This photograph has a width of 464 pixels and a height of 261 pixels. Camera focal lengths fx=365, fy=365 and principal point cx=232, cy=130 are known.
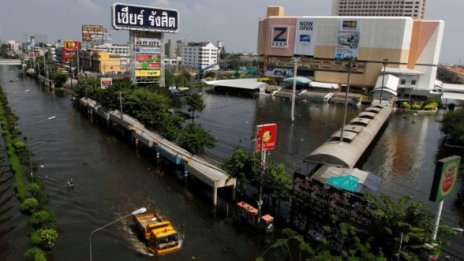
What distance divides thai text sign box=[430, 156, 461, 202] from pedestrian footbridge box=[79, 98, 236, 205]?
60.5ft

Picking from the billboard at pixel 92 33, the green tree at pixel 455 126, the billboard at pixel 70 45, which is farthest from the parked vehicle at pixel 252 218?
the billboard at pixel 92 33

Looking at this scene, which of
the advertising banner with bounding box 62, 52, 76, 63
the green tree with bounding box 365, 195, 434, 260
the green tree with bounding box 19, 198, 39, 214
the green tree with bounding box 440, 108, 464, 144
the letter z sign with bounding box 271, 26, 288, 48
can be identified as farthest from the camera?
the advertising banner with bounding box 62, 52, 76, 63

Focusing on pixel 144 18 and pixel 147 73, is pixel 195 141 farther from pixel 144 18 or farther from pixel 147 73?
pixel 144 18

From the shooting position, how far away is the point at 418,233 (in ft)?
69.8

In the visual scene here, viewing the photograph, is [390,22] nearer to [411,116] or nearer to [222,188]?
[411,116]

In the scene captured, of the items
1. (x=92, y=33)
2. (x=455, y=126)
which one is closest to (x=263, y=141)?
(x=455, y=126)

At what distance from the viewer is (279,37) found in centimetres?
13462

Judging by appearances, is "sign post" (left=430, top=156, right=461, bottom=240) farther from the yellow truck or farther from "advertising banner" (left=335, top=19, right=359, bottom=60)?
"advertising banner" (left=335, top=19, right=359, bottom=60)

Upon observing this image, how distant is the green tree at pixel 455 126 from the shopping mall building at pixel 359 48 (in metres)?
45.8

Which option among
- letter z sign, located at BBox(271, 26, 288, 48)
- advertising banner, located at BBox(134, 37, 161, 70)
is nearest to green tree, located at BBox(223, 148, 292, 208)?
advertising banner, located at BBox(134, 37, 161, 70)

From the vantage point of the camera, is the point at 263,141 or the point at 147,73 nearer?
the point at 263,141

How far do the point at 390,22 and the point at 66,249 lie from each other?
11273 cm

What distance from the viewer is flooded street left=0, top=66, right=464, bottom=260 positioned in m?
29.4

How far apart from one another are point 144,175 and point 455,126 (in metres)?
47.6
